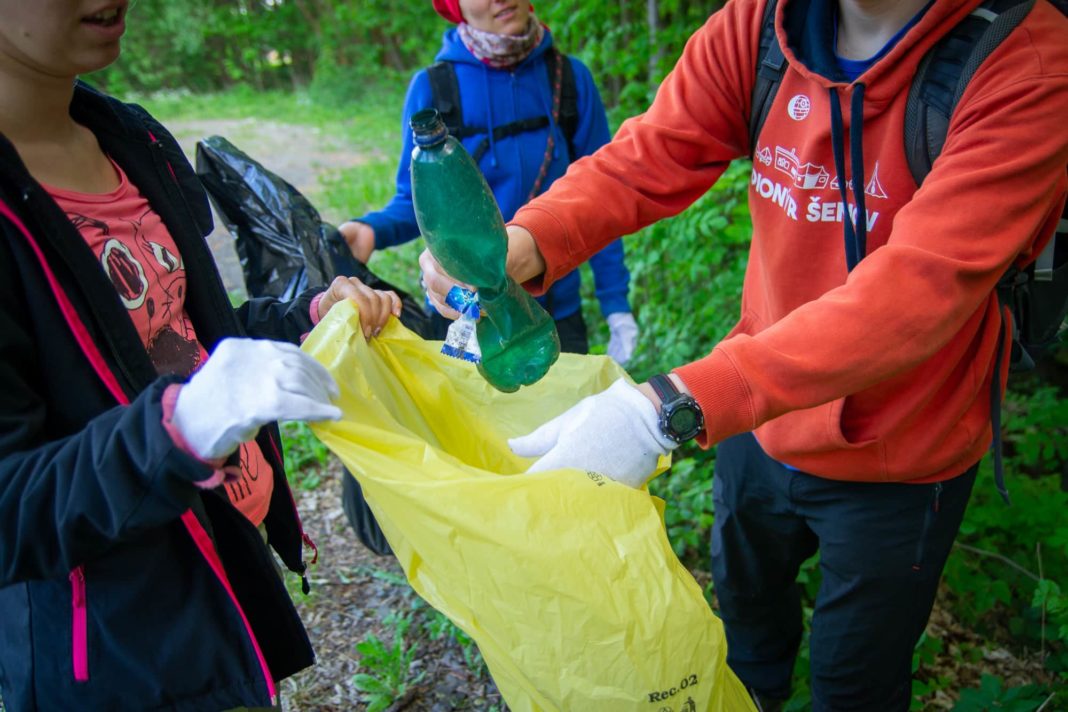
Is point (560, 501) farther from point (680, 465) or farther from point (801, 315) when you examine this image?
point (680, 465)

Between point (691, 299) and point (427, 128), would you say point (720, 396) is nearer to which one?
point (427, 128)

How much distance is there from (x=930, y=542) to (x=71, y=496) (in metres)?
1.66

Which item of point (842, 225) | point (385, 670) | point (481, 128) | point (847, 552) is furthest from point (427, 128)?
point (385, 670)

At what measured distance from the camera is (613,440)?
131cm

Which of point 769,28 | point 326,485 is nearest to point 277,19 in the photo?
point 326,485

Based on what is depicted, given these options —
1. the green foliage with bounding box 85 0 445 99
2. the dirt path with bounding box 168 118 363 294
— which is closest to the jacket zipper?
the dirt path with bounding box 168 118 363 294

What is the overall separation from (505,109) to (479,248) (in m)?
1.60

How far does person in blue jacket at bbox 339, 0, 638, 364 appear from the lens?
2.82 meters

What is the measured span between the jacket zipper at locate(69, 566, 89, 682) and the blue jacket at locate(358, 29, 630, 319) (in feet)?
5.77

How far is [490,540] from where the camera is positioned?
1203 mm

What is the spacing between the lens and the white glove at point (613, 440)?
1.31m

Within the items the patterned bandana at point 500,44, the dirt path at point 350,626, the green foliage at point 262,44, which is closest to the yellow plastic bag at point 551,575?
the dirt path at point 350,626

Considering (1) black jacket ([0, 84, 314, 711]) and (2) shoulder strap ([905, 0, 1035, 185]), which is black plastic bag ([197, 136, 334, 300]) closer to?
(1) black jacket ([0, 84, 314, 711])

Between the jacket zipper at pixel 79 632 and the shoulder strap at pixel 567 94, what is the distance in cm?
233
